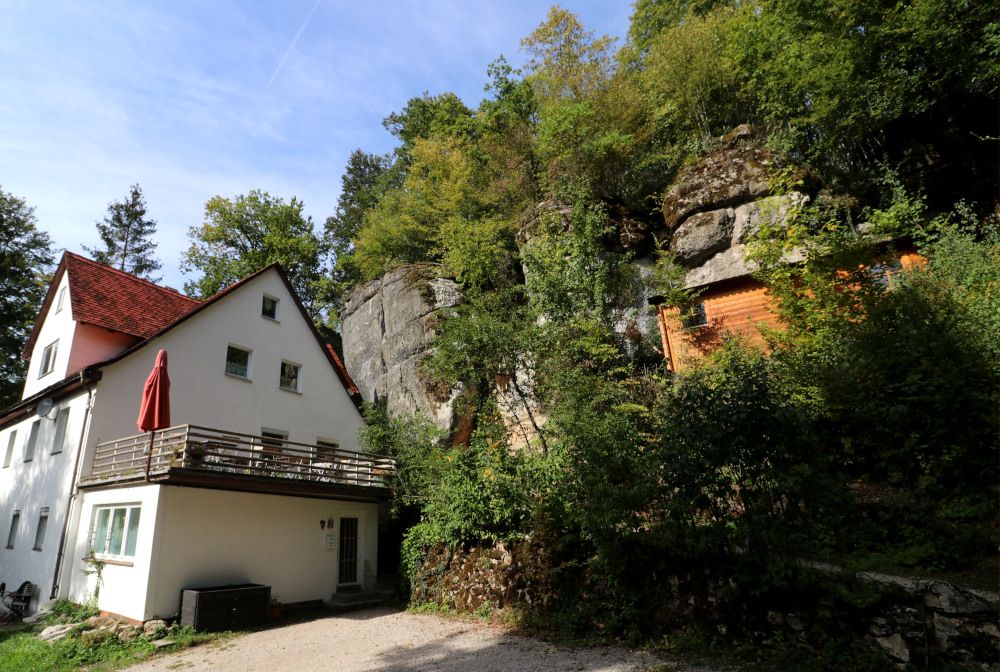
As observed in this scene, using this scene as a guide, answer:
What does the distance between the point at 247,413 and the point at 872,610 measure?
1720 cm

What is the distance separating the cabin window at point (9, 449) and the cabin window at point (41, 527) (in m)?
4.53

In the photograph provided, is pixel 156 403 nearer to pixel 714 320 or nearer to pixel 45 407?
pixel 45 407

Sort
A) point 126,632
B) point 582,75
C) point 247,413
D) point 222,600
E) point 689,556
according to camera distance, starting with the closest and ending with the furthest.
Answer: point 689,556 < point 126,632 < point 222,600 < point 247,413 < point 582,75

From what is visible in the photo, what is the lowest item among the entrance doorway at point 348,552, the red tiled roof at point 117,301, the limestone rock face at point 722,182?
the entrance doorway at point 348,552

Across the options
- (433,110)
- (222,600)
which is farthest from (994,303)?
(433,110)

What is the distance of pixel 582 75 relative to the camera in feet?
83.1

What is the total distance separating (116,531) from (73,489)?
237 centimetres

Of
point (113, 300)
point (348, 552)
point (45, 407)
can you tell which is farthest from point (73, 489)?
point (348, 552)

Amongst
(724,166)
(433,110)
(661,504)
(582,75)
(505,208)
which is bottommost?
(661,504)

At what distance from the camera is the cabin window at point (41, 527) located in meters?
14.9

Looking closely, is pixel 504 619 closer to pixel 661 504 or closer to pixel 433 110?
pixel 661 504

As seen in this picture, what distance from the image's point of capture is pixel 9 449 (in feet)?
59.8

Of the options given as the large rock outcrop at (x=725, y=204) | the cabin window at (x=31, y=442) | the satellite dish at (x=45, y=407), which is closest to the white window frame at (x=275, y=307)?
the satellite dish at (x=45, y=407)

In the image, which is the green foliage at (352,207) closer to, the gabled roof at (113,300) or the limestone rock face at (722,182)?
the gabled roof at (113,300)
